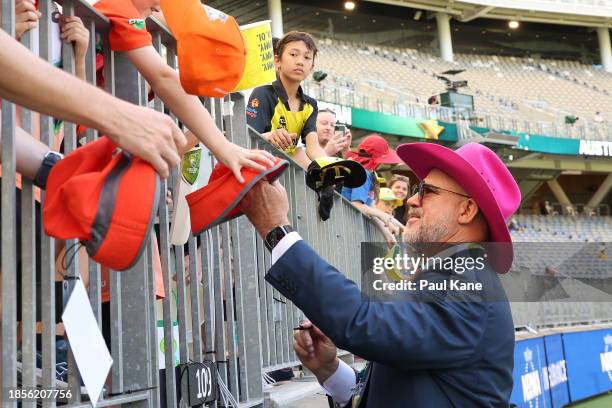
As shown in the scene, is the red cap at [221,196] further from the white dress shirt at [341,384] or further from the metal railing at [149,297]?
the white dress shirt at [341,384]

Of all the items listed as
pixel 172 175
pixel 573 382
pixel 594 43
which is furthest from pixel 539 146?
pixel 172 175

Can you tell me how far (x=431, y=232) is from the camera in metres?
2.12

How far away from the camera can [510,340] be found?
1.92 metres

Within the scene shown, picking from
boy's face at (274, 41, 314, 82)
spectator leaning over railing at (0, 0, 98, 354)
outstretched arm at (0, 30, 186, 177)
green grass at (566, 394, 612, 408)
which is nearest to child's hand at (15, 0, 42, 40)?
spectator leaning over railing at (0, 0, 98, 354)

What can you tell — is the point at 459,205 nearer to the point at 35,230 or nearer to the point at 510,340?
the point at 510,340

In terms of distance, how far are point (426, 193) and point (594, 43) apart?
4186cm

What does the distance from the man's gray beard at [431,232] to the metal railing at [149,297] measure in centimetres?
74

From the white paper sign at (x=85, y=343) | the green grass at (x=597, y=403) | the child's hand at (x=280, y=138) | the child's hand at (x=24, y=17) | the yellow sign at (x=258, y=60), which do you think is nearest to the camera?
the white paper sign at (x=85, y=343)

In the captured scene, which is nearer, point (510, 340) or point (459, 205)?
point (510, 340)

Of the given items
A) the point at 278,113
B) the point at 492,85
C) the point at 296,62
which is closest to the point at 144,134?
the point at 278,113

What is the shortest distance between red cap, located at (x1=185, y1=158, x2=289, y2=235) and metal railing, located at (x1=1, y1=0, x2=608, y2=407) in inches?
13.0

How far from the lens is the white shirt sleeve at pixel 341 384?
2.20 metres

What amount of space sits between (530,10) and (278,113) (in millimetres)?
34804

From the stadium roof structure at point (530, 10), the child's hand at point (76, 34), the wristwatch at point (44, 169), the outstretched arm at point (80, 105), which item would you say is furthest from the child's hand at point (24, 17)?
the stadium roof structure at point (530, 10)
